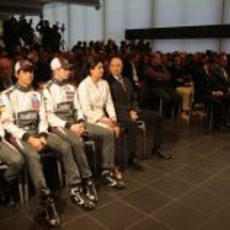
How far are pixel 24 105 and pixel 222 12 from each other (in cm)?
681

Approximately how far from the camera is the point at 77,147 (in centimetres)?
255

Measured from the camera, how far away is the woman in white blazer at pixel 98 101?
2.94 meters

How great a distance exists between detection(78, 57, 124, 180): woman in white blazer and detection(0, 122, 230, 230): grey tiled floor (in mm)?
367

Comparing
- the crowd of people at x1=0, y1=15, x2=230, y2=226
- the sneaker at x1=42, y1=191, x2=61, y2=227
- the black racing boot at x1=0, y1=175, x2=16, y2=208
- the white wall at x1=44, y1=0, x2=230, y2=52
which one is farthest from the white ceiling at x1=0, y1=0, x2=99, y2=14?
the sneaker at x1=42, y1=191, x2=61, y2=227

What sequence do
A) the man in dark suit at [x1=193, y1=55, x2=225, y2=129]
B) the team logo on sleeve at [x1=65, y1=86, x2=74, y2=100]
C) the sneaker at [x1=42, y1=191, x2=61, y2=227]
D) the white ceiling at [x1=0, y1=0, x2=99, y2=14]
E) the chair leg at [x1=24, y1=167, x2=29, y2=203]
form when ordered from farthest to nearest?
the white ceiling at [x1=0, y1=0, x2=99, y2=14] → the man in dark suit at [x1=193, y1=55, x2=225, y2=129] → the team logo on sleeve at [x1=65, y1=86, x2=74, y2=100] → the chair leg at [x1=24, y1=167, x2=29, y2=203] → the sneaker at [x1=42, y1=191, x2=61, y2=227]

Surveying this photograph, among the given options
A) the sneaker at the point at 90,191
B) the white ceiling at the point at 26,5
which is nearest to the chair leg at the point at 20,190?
the sneaker at the point at 90,191

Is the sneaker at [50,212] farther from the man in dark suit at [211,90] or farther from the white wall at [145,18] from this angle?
the white wall at [145,18]

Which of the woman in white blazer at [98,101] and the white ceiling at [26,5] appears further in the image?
the white ceiling at [26,5]

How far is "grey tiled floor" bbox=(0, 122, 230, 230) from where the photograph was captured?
224cm

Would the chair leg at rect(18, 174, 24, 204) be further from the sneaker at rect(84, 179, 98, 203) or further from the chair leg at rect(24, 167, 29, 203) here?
the sneaker at rect(84, 179, 98, 203)

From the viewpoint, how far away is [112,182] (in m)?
2.84

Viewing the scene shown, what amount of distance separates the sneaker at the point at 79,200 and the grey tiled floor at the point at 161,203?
1.9 inches

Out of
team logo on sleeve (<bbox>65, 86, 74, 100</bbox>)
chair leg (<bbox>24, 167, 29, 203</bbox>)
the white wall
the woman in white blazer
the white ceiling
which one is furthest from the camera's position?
the white ceiling

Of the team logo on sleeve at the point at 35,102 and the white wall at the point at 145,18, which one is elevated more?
the white wall at the point at 145,18
